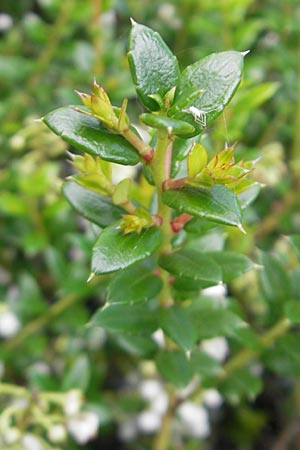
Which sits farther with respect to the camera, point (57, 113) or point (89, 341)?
point (89, 341)

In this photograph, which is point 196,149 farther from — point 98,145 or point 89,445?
point 89,445

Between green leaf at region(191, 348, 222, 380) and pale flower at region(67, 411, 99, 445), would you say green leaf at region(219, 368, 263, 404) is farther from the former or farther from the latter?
pale flower at region(67, 411, 99, 445)

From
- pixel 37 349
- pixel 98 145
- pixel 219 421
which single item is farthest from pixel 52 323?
pixel 98 145

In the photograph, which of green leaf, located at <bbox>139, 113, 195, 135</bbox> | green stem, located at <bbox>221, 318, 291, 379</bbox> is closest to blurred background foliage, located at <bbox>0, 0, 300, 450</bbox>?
green stem, located at <bbox>221, 318, 291, 379</bbox>

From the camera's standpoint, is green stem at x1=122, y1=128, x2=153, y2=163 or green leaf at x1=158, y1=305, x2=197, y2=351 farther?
green leaf at x1=158, y1=305, x2=197, y2=351

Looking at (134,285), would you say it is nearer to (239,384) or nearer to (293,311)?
(293,311)
